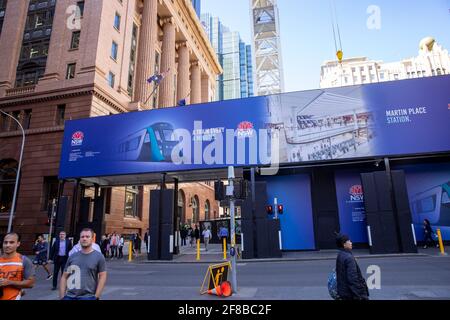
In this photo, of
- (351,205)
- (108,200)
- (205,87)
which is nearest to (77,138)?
(108,200)

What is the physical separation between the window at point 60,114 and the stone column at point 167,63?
698 inches

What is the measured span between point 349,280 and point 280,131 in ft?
60.6

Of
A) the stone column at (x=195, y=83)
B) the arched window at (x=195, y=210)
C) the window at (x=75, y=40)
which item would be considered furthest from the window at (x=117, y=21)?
the arched window at (x=195, y=210)

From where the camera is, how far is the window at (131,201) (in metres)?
36.3

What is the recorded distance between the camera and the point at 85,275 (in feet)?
15.0

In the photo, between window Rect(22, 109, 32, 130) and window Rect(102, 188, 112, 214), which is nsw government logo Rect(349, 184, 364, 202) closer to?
window Rect(102, 188, 112, 214)

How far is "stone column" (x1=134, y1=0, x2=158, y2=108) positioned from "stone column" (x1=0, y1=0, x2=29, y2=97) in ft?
45.8

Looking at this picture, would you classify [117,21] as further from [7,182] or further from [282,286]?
[282,286]

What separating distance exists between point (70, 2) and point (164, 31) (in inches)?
732

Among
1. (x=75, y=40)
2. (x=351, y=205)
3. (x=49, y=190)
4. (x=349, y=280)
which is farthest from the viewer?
(x=75, y=40)

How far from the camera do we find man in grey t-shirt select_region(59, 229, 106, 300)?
4.50 meters

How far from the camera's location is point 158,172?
965 inches
